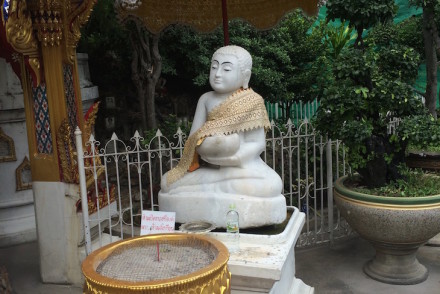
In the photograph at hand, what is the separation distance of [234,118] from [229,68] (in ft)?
1.20

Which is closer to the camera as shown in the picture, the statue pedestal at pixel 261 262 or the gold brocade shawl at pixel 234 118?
the statue pedestal at pixel 261 262

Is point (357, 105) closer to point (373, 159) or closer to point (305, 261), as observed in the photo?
point (373, 159)

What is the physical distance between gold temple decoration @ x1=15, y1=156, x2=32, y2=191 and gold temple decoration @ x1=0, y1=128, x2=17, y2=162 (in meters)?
0.14

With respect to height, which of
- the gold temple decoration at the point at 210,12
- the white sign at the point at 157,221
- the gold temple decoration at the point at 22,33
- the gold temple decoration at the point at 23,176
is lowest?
the gold temple decoration at the point at 23,176

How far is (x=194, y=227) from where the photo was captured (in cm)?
321

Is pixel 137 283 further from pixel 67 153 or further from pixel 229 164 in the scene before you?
pixel 67 153

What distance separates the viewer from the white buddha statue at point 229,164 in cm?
333

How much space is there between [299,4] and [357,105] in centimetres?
146

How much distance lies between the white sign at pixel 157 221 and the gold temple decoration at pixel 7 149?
3.31 meters

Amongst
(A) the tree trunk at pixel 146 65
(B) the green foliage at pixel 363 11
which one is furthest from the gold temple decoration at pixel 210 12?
(A) the tree trunk at pixel 146 65

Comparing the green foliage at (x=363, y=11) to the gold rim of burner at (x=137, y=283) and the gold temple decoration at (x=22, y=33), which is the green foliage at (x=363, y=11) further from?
the gold rim of burner at (x=137, y=283)

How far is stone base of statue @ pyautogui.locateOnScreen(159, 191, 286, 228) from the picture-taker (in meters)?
3.31

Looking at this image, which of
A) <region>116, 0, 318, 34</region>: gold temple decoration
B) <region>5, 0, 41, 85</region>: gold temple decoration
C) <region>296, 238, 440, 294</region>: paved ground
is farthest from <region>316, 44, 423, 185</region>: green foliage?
Answer: <region>5, 0, 41, 85</region>: gold temple decoration

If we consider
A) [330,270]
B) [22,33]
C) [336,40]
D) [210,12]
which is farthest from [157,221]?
[336,40]
